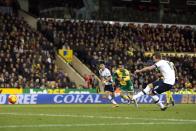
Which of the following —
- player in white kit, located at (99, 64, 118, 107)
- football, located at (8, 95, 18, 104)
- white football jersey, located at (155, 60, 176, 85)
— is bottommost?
football, located at (8, 95, 18, 104)

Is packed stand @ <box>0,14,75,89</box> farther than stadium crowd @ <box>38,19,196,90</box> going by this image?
No

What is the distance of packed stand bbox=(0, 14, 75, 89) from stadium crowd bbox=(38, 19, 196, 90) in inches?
98.4

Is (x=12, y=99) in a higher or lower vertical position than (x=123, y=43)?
lower

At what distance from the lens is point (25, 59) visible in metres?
36.4

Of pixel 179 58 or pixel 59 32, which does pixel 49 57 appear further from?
pixel 179 58

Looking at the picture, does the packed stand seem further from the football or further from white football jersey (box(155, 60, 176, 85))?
white football jersey (box(155, 60, 176, 85))

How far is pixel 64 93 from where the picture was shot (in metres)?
34.2

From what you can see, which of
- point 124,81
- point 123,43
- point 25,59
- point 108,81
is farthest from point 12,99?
point 123,43

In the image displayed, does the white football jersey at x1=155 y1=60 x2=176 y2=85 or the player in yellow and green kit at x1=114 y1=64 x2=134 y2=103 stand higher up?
the white football jersey at x1=155 y1=60 x2=176 y2=85

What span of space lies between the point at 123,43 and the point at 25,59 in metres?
11.3

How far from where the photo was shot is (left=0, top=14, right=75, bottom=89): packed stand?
3459 cm

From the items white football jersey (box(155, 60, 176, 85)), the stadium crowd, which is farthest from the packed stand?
white football jersey (box(155, 60, 176, 85))

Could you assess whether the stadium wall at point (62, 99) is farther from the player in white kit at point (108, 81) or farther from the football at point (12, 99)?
the player in white kit at point (108, 81)

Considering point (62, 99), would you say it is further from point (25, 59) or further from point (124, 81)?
point (124, 81)
